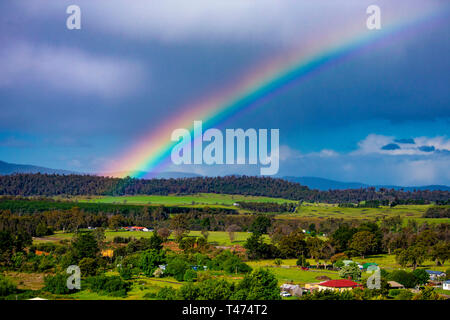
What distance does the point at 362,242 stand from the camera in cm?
5950

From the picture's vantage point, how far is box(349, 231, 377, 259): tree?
59.2 meters

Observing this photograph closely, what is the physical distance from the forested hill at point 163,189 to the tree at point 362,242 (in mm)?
110493

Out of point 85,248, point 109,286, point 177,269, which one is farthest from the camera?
A: point 85,248

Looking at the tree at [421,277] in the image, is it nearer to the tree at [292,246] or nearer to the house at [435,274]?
the house at [435,274]

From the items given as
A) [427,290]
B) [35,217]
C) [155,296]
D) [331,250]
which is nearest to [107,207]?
[35,217]

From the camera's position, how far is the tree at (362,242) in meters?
59.2

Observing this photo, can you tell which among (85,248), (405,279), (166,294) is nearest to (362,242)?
(405,279)

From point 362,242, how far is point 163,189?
455ft

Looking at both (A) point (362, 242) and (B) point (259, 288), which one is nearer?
(B) point (259, 288)

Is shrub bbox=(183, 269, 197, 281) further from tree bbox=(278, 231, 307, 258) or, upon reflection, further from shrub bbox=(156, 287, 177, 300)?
tree bbox=(278, 231, 307, 258)

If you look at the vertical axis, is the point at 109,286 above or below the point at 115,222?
below

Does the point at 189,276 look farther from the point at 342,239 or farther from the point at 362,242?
the point at 342,239
